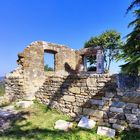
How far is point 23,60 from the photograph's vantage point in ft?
32.7

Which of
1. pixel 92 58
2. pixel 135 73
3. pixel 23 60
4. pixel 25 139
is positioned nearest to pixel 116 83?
pixel 135 73

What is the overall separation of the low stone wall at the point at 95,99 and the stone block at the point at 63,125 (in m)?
0.69

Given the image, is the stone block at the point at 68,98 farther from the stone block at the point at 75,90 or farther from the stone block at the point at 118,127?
the stone block at the point at 118,127

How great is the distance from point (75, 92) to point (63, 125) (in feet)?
4.86

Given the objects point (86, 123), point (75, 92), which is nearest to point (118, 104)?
point (86, 123)

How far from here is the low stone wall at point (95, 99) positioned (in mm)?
6496

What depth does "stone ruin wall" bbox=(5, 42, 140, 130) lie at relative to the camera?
21.6 ft

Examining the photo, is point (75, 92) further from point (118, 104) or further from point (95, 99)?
point (118, 104)

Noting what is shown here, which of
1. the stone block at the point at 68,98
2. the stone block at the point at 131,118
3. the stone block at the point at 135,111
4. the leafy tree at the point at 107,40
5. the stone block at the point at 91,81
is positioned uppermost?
the leafy tree at the point at 107,40

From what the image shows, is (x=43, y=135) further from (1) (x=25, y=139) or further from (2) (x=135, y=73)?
(2) (x=135, y=73)

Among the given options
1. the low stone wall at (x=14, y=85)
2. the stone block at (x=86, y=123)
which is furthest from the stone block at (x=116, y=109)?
the low stone wall at (x=14, y=85)

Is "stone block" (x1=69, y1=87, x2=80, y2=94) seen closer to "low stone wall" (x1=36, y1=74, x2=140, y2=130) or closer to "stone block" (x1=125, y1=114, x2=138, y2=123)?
"low stone wall" (x1=36, y1=74, x2=140, y2=130)

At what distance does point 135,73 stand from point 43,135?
10.9 ft

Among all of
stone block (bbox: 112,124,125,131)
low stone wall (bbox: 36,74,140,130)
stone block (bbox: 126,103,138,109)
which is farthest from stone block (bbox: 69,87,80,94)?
stone block (bbox: 126,103,138,109)
